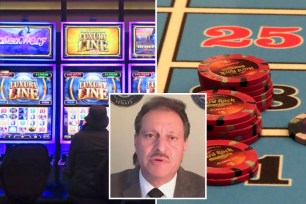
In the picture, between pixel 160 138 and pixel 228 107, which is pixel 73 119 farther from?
pixel 160 138

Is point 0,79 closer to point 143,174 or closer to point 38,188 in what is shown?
point 38,188

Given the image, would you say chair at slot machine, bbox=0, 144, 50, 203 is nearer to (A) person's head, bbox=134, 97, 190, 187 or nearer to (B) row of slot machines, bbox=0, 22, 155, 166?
(B) row of slot machines, bbox=0, 22, 155, 166

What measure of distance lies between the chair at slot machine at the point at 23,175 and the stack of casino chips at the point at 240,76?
0.64 metres

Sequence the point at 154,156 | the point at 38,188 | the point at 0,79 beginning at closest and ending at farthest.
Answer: the point at 154,156
the point at 38,188
the point at 0,79

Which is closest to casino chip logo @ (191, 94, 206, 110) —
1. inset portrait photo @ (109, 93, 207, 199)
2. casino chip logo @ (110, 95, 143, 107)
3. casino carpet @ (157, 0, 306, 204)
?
inset portrait photo @ (109, 93, 207, 199)

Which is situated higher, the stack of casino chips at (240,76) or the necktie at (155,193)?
the stack of casino chips at (240,76)

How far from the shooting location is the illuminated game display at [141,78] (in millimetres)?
3764

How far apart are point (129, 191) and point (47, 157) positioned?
2.84ft

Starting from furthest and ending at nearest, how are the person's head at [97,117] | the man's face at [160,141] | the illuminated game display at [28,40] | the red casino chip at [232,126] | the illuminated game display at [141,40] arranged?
the illuminated game display at [28,40]
the illuminated game display at [141,40]
the red casino chip at [232,126]
the person's head at [97,117]
the man's face at [160,141]

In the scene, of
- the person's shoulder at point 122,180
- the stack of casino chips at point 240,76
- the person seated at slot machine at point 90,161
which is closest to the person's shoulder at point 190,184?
the person's shoulder at point 122,180

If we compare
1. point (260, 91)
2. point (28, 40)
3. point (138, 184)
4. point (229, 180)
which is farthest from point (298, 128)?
point (28, 40)

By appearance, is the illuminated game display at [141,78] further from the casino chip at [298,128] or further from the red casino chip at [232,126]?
the casino chip at [298,128]

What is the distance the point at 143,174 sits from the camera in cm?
300

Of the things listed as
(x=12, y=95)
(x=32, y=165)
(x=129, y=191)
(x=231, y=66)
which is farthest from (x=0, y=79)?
(x=129, y=191)
